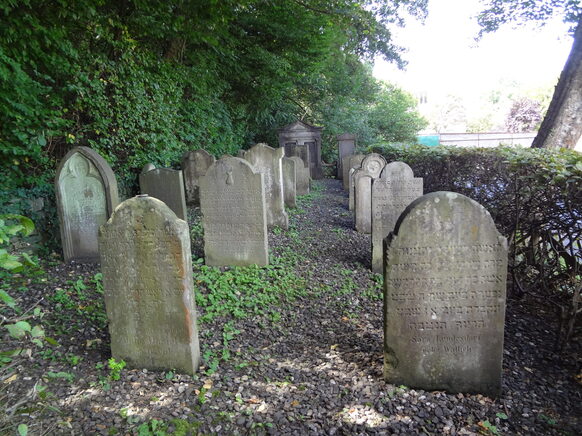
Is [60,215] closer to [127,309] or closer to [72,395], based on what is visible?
[127,309]

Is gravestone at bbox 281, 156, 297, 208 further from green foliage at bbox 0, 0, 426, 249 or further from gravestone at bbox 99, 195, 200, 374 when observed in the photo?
gravestone at bbox 99, 195, 200, 374

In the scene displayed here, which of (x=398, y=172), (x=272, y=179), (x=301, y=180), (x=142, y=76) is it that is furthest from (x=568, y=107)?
(x=142, y=76)

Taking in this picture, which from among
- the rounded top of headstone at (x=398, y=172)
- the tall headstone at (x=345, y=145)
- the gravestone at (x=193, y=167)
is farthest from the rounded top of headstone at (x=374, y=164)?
the tall headstone at (x=345, y=145)

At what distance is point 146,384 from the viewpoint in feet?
10.7

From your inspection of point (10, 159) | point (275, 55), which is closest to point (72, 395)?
point (10, 159)

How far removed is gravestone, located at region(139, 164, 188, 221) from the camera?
288 inches

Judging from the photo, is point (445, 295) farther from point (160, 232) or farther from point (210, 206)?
point (210, 206)

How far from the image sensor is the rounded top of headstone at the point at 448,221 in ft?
9.84

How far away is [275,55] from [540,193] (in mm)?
13394

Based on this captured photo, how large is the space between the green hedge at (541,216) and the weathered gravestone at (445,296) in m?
1.05

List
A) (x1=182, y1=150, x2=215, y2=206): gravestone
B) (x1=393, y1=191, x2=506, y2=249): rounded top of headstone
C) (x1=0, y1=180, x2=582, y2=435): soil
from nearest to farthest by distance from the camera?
1. (x1=0, y1=180, x2=582, y2=435): soil
2. (x1=393, y1=191, x2=506, y2=249): rounded top of headstone
3. (x1=182, y1=150, x2=215, y2=206): gravestone

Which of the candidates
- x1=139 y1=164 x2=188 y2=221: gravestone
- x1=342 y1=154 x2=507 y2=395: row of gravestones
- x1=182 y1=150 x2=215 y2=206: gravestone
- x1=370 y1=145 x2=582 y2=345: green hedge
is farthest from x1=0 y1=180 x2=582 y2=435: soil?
x1=182 y1=150 x2=215 y2=206: gravestone

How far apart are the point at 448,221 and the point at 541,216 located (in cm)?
233

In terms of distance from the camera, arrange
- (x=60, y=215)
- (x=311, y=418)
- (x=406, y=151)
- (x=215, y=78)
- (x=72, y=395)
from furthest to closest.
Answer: (x=215, y=78) → (x=406, y=151) → (x=60, y=215) → (x=72, y=395) → (x=311, y=418)
